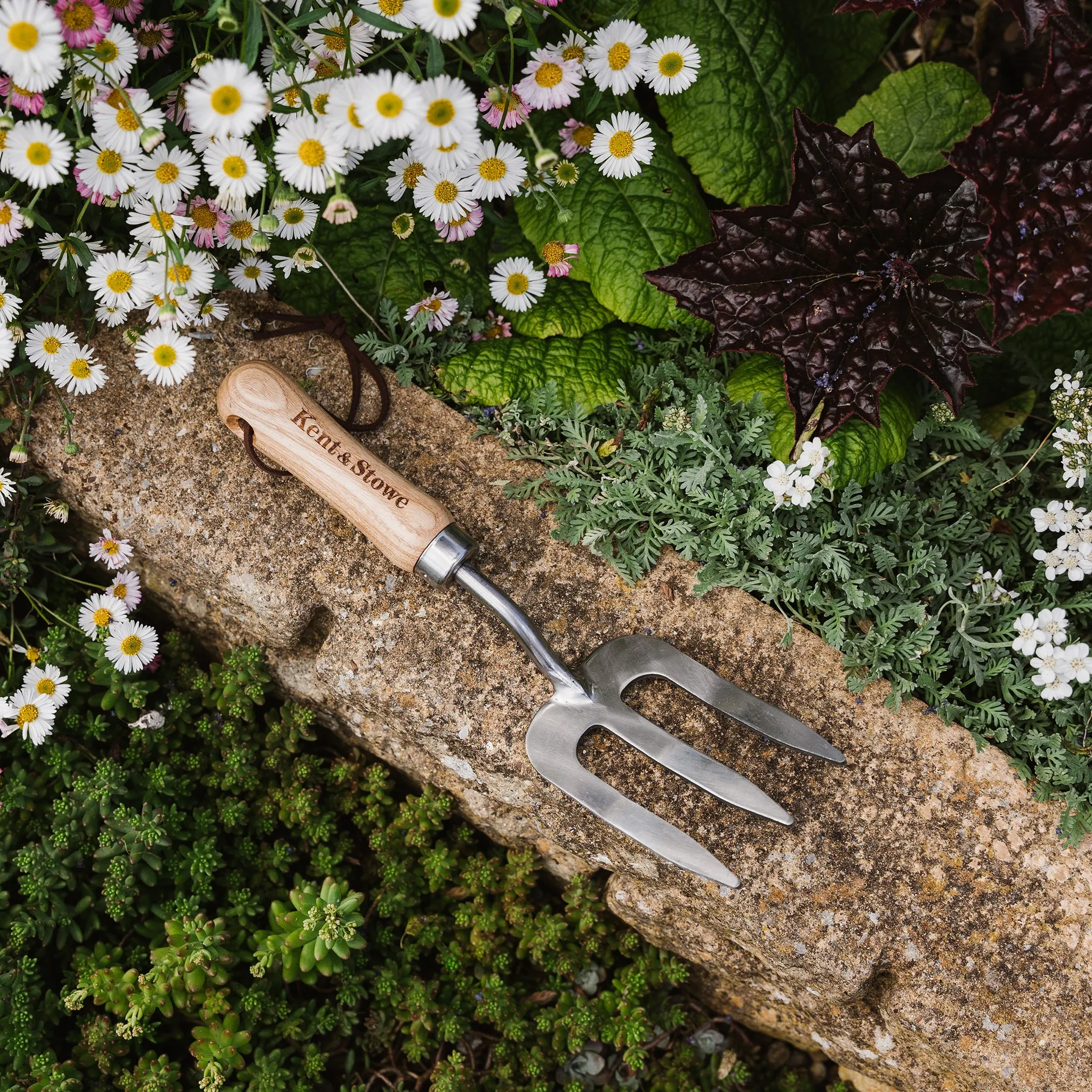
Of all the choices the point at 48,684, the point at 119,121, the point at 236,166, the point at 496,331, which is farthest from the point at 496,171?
the point at 48,684

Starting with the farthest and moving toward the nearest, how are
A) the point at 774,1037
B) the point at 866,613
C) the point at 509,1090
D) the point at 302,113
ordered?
the point at 774,1037
the point at 509,1090
the point at 866,613
the point at 302,113

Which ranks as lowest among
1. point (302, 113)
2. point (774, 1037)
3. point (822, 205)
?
point (774, 1037)

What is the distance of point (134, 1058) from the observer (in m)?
2.50

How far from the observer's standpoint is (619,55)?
2.24m

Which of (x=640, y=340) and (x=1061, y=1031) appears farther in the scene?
(x=640, y=340)

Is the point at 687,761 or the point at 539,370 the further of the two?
the point at 539,370

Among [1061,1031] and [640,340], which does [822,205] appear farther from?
[1061,1031]

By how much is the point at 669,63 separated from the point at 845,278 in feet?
2.27

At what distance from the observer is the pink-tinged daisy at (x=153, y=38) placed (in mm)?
2125

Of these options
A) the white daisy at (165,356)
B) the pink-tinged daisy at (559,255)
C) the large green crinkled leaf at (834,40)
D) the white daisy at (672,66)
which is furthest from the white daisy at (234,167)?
the large green crinkled leaf at (834,40)

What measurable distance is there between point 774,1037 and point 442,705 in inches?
59.8

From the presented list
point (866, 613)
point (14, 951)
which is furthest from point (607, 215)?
point (14, 951)

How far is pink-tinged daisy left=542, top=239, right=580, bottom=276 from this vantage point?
8.18ft

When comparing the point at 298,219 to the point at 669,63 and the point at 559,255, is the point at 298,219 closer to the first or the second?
the point at 559,255
